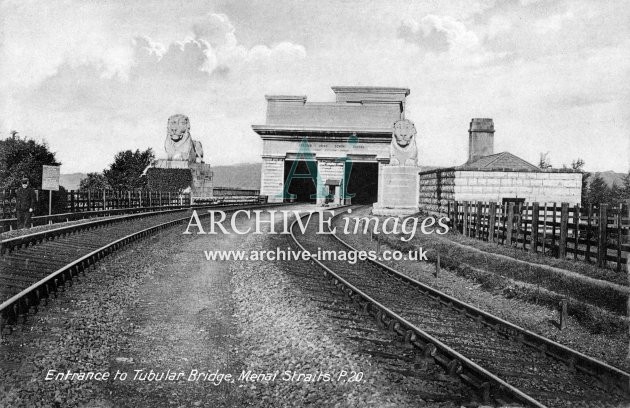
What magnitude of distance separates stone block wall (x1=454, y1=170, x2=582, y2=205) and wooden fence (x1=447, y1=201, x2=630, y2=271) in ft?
8.21

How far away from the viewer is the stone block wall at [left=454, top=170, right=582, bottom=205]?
71.3 ft

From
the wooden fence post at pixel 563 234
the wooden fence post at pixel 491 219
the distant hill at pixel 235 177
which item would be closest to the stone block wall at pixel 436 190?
the wooden fence post at pixel 491 219

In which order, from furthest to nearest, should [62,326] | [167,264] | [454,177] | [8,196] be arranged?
[454,177] → [8,196] → [167,264] → [62,326]

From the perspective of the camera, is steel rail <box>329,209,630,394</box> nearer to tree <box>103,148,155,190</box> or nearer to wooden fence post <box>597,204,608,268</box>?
wooden fence post <box>597,204,608,268</box>

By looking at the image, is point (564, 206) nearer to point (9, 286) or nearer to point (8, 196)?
point (9, 286)

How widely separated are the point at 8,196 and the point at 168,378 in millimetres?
16617

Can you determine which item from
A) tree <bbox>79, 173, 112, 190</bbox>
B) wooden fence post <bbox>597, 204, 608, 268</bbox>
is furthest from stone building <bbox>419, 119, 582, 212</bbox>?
tree <bbox>79, 173, 112, 190</bbox>

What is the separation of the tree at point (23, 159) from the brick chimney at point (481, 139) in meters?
33.0

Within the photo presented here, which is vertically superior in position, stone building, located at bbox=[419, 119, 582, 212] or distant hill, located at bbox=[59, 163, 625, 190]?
distant hill, located at bbox=[59, 163, 625, 190]

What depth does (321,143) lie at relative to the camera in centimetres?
4650

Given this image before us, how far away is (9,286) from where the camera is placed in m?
7.29

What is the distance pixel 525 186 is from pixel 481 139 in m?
9.52

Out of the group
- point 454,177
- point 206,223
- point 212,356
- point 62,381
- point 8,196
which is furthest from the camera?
point 454,177

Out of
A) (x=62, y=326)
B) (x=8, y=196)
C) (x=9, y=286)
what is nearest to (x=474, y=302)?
(x=62, y=326)
